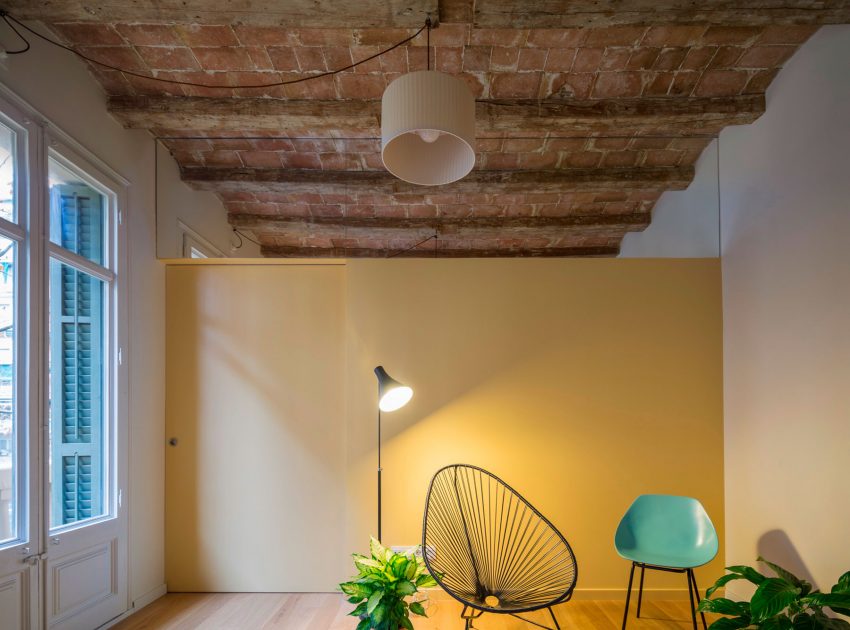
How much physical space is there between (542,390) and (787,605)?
172cm

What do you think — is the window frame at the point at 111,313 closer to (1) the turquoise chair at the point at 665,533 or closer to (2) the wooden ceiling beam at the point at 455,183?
(2) the wooden ceiling beam at the point at 455,183

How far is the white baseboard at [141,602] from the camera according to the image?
3.30m

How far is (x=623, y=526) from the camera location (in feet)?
11.0

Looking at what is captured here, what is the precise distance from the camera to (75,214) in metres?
3.12

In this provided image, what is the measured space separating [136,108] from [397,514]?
2.82 metres

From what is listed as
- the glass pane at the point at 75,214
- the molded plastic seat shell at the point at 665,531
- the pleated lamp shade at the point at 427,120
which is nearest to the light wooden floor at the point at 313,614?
the molded plastic seat shell at the point at 665,531

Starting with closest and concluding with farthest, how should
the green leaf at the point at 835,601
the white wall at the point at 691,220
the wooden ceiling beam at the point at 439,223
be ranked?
the green leaf at the point at 835,601 < the white wall at the point at 691,220 < the wooden ceiling beam at the point at 439,223

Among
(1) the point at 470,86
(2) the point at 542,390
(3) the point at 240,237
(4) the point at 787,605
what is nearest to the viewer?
(4) the point at 787,605

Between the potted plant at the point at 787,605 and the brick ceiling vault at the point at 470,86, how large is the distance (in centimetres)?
238

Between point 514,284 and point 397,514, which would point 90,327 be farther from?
point 514,284

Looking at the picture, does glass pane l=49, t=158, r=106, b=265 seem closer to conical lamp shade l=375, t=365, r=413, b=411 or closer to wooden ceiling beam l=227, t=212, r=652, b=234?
conical lamp shade l=375, t=365, r=413, b=411

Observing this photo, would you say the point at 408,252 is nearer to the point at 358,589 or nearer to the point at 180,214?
the point at 180,214

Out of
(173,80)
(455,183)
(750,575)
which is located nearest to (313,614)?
(750,575)

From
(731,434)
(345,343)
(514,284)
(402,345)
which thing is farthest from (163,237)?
(731,434)
